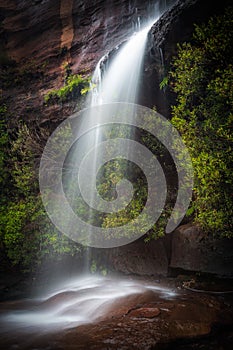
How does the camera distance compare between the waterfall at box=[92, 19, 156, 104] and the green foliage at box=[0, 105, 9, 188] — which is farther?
the green foliage at box=[0, 105, 9, 188]

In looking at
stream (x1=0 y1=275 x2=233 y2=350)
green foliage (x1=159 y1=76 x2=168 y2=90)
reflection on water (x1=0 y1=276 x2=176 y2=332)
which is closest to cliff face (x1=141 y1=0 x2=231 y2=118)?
green foliage (x1=159 y1=76 x2=168 y2=90)

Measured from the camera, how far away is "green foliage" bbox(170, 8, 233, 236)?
5.67 m

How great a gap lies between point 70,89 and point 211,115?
24.4ft

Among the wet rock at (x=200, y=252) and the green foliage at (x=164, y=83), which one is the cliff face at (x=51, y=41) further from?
the wet rock at (x=200, y=252)

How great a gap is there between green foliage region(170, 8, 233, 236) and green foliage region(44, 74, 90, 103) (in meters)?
5.55

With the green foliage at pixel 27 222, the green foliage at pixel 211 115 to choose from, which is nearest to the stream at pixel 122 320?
the green foliage at pixel 211 115

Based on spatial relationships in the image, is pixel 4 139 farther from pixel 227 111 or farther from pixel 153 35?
pixel 227 111

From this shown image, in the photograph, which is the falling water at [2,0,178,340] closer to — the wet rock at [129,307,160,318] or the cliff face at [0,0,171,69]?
the wet rock at [129,307,160,318]

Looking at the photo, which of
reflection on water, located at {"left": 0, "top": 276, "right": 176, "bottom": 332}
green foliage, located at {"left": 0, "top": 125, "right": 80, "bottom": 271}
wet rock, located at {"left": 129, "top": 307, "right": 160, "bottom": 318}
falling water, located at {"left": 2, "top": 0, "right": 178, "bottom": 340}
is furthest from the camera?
green foliage, located at {"left": 0, "top": 125, "right": 80, "bottom": 271}

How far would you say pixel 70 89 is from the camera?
39.0 feet

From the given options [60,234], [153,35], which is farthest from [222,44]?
[60,234]

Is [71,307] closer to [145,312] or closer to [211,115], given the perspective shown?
[145,312]

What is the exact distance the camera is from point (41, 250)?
9922 millimetres

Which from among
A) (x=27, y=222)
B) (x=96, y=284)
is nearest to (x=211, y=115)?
(x=96, y=284)
